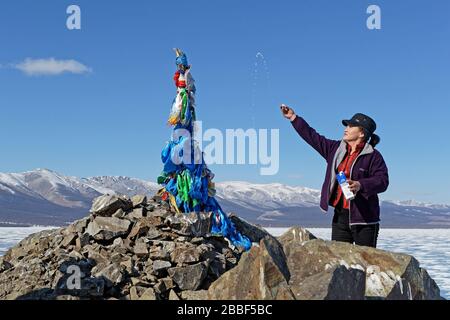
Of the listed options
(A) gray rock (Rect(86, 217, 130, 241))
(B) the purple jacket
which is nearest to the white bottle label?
(B) the purple jacket

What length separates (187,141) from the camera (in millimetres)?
12805

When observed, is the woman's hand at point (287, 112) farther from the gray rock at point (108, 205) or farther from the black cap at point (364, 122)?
the gray rock at point (108, 205)

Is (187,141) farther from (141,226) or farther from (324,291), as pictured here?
(324,291)

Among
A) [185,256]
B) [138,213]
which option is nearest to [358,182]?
[185,256]

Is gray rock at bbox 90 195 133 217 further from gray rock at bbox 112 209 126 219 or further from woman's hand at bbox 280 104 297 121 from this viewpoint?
woman's hand at bbox 280 104 297 121

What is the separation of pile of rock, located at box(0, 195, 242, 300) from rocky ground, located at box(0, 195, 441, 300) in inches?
0.9

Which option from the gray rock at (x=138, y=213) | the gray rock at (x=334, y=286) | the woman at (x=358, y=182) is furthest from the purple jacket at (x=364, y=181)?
the gray rock at (x=138, y=213)

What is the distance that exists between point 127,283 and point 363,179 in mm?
5223

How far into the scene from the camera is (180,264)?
9.83 meters

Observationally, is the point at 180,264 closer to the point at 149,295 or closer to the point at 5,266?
the point at 149,295

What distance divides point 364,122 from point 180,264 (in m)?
5.30

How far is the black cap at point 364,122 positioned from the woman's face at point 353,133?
0.06 m
